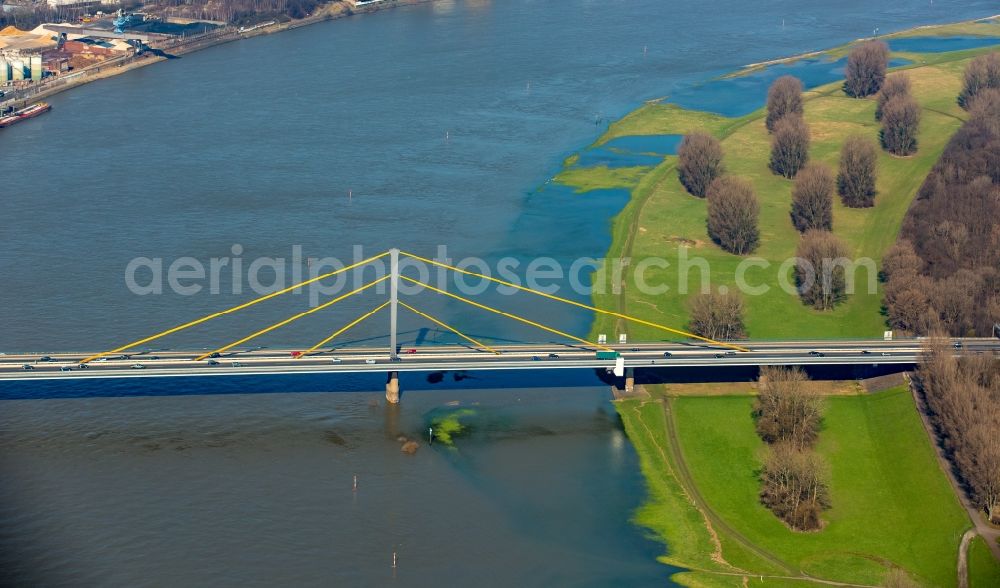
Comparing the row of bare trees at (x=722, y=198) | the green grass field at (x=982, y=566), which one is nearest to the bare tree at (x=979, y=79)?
the row of bare trees at (x=722, y=198)

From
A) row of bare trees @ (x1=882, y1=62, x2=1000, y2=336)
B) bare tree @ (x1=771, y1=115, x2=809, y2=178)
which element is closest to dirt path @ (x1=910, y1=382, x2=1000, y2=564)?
row of bare trees @ (x1=882, y1=62, x2=1000, y2=336)

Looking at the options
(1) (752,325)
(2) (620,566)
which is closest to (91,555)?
(2) (620,566)

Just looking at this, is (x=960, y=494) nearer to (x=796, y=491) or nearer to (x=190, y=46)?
(x=796, y=491)

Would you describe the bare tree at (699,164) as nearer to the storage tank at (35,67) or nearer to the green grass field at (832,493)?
the green grass field at (832,493)

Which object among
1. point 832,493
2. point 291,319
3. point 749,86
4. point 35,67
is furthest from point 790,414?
point 35,67

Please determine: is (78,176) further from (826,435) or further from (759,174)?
(826,435)

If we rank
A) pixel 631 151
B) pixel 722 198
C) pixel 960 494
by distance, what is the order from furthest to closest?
pixel 631 151 → pixel 722 198 → pixel 960 494

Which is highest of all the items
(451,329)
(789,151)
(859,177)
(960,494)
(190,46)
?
(190,46)

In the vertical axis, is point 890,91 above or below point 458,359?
above
